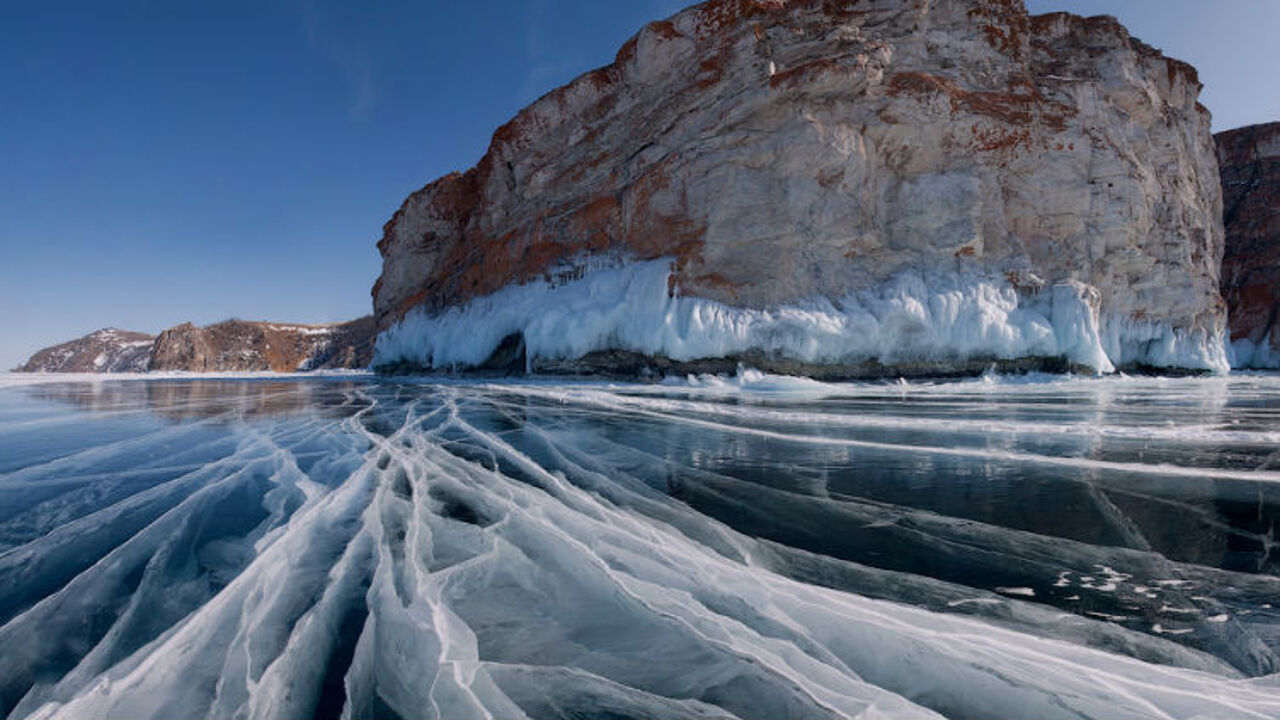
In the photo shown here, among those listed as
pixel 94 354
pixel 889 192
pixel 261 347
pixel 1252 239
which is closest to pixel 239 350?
pixel 261 347

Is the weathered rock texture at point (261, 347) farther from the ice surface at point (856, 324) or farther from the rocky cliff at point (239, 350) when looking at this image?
the ice surface at point (856, 324)

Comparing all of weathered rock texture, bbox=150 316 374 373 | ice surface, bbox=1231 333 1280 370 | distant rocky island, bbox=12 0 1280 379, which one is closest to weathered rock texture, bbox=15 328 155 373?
weathered rock texture, bbox=150 316 374 373

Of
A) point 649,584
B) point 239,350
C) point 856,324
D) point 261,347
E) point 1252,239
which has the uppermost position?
point 1252,239

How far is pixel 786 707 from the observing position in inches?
46.6

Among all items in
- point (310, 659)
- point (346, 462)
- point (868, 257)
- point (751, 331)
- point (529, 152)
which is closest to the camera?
point (310, 659)

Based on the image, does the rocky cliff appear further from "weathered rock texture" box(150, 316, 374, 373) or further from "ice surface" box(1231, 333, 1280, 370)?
"ice surface" box(1231, 333, 1280, 370)

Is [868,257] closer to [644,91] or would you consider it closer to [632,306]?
[632,306]

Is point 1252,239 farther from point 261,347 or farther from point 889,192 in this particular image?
point 261,347

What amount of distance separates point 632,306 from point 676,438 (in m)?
9.15

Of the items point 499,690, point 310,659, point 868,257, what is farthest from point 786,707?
point 868,257

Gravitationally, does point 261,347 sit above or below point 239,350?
above

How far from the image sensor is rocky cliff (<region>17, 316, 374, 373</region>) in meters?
52.4

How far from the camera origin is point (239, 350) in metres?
56.1

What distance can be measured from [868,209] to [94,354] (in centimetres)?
10646
